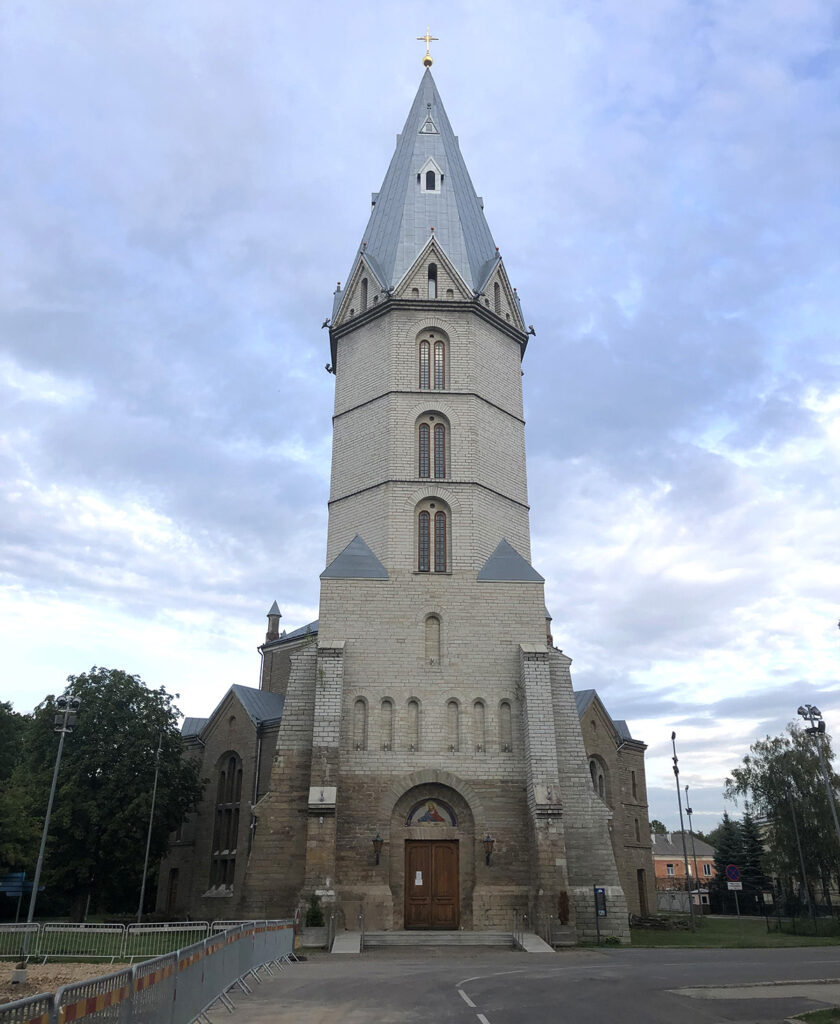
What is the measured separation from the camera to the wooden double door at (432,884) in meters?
25.6

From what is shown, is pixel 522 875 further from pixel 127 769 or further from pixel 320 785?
pixel 127 769

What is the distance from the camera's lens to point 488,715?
27.6 meters

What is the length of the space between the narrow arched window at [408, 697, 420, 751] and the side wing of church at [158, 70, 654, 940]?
11 centimetres

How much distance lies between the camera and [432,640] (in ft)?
94.7

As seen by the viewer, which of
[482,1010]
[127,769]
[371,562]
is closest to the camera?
[482,1010]

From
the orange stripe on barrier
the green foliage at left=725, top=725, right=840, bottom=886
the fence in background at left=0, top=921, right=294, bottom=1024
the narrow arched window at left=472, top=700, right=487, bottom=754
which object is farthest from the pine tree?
the orange stripe on barrier

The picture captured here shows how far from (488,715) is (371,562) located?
6.51m

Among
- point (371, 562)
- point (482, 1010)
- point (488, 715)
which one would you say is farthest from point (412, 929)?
point (482, 1010)

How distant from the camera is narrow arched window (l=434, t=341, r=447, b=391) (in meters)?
33.0

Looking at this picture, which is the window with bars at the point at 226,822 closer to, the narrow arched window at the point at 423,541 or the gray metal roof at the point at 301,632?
the gray metal roof at the point at 301,632

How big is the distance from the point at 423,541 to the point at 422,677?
4997mm

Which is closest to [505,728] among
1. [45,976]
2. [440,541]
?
[440,541]

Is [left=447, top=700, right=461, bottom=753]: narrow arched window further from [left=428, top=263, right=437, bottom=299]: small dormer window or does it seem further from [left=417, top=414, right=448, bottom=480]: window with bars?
[left=428, top=263, right=437, bottom=299]: small dormer window

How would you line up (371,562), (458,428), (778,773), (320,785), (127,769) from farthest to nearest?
1. (778,773)
2. (127,769)
3. (458,428)
4. (371,562)
5. (320,785)
